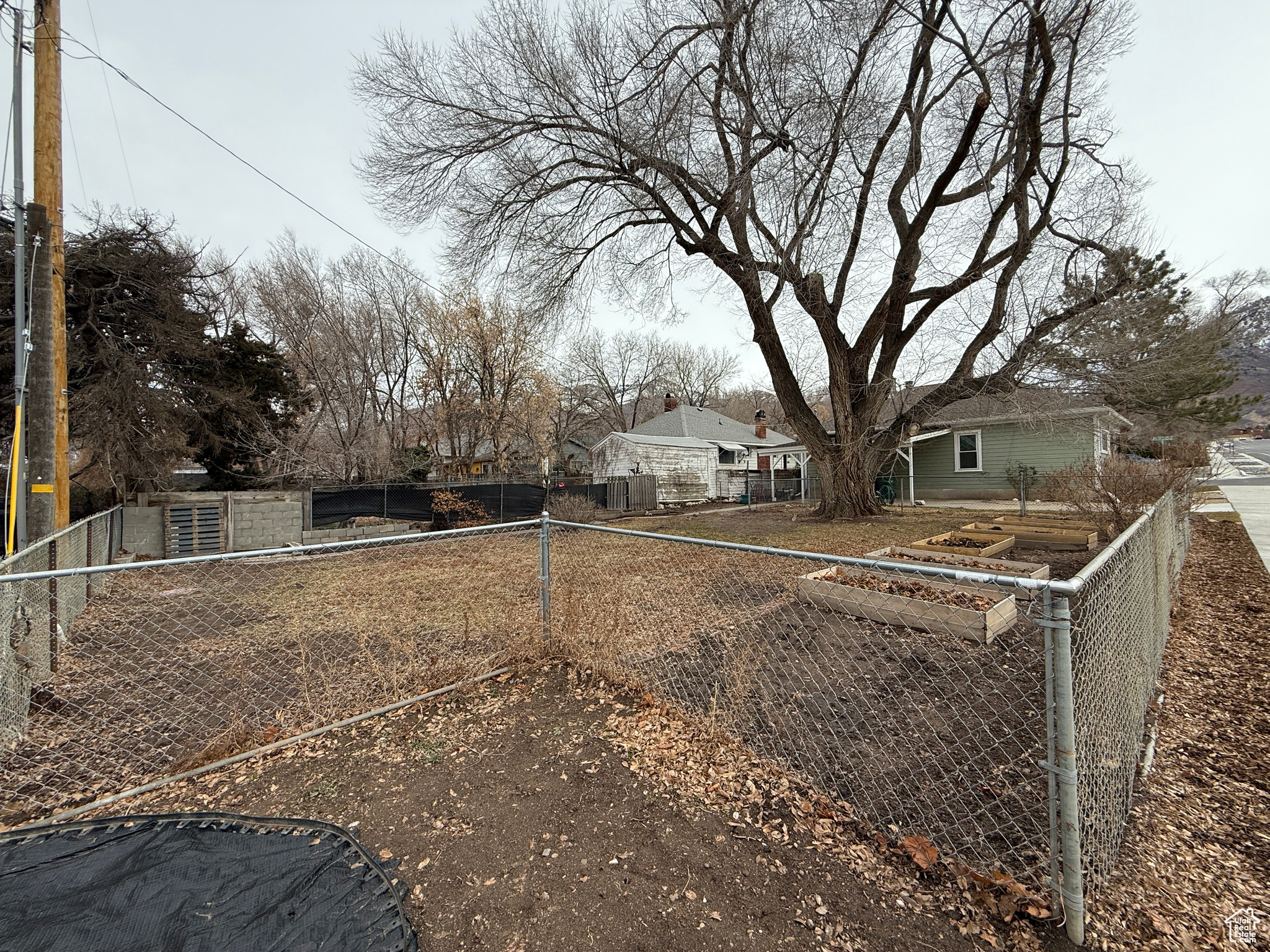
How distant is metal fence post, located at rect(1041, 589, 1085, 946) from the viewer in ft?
5.29

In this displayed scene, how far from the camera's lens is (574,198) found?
11078 millimetres

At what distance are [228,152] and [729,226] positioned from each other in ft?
30.7

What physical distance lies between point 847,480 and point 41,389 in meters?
14.2

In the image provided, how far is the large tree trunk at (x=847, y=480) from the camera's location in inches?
516

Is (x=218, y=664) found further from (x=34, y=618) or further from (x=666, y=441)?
(x=666, y=441)

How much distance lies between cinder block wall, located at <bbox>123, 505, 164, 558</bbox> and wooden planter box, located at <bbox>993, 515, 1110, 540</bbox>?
1621 cm

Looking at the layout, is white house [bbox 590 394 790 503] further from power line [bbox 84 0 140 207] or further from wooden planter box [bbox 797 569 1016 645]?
power line [bbox 84 0 140 207]

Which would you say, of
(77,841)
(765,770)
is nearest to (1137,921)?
(765,770)

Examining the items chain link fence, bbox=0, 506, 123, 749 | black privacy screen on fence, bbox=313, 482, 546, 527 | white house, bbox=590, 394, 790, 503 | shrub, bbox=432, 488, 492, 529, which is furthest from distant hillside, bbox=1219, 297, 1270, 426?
chain link fence, bbox=0, 506, 123, 749

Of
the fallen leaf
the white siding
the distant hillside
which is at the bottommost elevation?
the fallen leaf

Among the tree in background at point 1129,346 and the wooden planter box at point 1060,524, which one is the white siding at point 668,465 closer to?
the wooden planter box at point 1060,524

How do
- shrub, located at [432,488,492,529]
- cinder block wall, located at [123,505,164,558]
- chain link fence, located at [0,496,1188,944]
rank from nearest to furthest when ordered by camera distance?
chain link fence, located at [0,496,1188,944], cinder block wall, located at [123,505,164,558], shrub, located at [432,488,492,529]

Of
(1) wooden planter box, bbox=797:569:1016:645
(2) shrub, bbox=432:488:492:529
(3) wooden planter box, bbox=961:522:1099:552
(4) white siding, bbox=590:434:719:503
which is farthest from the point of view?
(4) white siding, bbox=590:434:719:503

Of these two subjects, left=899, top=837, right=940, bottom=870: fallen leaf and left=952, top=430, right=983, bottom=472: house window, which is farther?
left=952, top=430, right=983, bottom=472: house window
